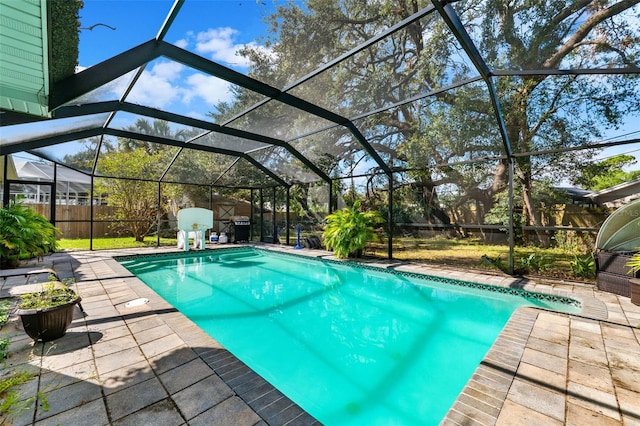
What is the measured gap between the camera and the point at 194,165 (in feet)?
32.0

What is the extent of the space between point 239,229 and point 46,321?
9.19m

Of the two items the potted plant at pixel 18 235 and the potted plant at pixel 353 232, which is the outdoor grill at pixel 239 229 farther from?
the potted plant at pixel 18 235

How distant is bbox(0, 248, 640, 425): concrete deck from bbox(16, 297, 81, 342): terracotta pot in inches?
4.0

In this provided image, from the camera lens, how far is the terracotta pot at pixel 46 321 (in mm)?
2559

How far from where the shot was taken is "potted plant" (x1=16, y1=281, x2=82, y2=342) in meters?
2.57

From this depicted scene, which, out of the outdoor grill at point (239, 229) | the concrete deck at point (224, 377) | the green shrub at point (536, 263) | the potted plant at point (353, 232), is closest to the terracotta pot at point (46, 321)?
the concrete deck at point (224, 377)

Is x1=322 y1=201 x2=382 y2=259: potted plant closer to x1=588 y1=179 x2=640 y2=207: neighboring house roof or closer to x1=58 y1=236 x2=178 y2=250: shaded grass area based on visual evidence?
x1=588 y1=179 x2=640 y2=207: neighboring house roof

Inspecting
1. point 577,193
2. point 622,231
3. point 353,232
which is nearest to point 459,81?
point 622,231

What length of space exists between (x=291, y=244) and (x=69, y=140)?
747 cm

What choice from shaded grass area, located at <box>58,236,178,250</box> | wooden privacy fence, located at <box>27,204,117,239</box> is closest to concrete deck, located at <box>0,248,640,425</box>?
shaded grass area, located at <box>58,236,178,250</box>

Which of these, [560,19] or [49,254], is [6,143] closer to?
[49,254]

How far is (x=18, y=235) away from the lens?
222 inches

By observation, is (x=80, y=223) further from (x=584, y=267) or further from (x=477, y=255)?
(x=584, y=267)

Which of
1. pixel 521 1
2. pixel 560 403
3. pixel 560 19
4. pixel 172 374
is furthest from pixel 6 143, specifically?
pixel 560 19
